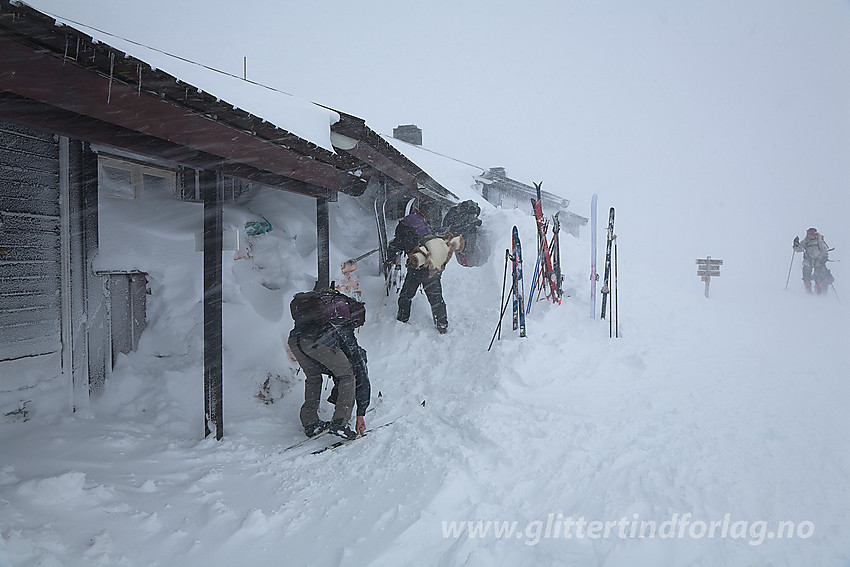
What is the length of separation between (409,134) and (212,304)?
1719cm

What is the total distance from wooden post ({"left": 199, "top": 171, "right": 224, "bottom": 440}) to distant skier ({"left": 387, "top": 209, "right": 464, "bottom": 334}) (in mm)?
2865

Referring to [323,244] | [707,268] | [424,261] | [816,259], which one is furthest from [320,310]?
[816,259]

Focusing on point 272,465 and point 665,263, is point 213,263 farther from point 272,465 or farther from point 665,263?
point 665,263

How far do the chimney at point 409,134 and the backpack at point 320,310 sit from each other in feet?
55.5

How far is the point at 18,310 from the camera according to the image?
4551 millimetres

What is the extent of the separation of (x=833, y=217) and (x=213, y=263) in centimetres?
4901

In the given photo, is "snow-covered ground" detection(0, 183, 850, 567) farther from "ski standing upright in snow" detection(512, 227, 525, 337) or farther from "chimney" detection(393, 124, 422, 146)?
"chimney" detection(393, 124, 422, 146)

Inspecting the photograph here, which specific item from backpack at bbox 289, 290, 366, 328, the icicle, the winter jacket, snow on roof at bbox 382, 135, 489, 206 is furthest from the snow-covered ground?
snow on roof at bbox 382, 135, 489, 206

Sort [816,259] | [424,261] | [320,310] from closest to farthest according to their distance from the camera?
[320,310], [424,261], [816,259]

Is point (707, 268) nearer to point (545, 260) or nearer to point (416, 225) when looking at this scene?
point (545, 260)

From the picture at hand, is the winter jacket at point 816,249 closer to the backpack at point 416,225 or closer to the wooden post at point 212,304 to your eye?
the backpack at point 416,225

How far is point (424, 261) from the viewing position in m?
6.88

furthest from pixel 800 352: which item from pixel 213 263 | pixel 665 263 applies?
pixel 665 263

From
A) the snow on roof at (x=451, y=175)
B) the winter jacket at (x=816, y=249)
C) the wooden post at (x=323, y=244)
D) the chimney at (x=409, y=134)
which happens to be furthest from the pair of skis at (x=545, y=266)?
the chimney at (x=409, y=134)
